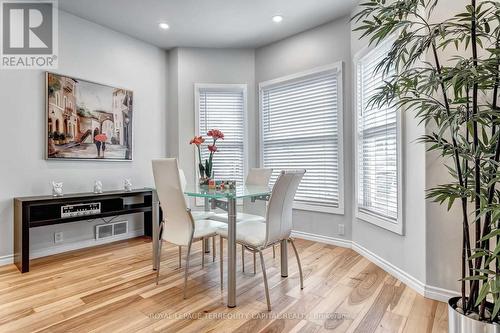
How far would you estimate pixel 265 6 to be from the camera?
3217 millimetres

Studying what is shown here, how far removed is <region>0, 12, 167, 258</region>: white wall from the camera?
9.53 ft

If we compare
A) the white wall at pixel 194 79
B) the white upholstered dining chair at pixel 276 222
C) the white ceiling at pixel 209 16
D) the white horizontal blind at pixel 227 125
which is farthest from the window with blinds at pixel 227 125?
the white upholstered dining chair at pixel 276 222

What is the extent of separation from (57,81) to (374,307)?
157 inches

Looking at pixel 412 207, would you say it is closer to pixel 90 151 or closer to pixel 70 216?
pixel 70 216

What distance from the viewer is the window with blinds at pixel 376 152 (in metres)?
2.63

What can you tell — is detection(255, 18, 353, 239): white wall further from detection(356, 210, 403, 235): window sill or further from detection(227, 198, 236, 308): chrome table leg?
detection(227, 198, 236, 308): chrome table leg

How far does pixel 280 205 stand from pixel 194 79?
118 inches

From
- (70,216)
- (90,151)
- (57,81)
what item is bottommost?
(70,216)

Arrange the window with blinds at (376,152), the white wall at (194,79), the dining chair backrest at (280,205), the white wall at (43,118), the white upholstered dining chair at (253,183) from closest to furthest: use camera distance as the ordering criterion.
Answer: the dining chair backrest at (280,205) < the window with blinds at (376,152) < the white upholstered dining chair at (253,183) < the white wall at (43,118) < the white wall at (194,79)

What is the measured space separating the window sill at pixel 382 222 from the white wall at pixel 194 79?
1872mm

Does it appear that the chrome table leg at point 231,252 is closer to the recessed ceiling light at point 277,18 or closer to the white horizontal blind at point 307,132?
the white horizontal blind at point 307,132

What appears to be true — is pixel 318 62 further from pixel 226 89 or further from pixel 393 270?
pixel 393 270

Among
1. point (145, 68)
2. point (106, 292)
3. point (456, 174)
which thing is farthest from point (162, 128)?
point (456, 174)

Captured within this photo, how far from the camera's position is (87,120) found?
349 centimetres
